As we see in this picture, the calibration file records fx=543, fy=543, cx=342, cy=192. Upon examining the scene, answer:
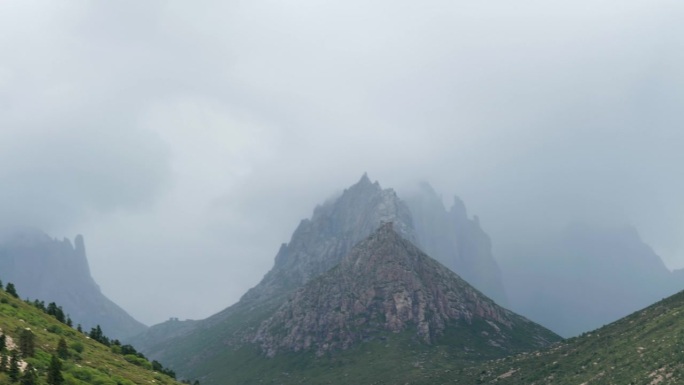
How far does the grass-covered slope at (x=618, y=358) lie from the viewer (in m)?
118

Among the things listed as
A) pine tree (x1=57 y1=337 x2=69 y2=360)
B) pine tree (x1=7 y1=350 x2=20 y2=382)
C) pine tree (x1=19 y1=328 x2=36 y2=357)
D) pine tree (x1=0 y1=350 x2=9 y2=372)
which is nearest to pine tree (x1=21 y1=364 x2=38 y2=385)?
pine tree (x1=7 y1=350 x2=20 y2=382)

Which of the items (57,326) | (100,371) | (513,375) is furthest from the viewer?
(513,375)

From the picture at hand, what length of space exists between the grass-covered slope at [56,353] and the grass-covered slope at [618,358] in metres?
101

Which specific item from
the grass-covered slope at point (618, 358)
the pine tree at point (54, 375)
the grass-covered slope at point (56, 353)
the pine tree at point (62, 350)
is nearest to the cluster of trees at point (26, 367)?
the pine tree at point (54, 375)

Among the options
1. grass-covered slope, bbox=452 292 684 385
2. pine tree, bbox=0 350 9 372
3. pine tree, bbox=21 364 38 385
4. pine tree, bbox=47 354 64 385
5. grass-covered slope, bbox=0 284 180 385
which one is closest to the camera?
pine tree, bbox=21 364 38 385

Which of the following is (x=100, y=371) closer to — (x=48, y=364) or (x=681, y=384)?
(x=48, y=364)

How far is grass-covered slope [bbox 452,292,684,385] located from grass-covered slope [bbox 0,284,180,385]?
330 ft

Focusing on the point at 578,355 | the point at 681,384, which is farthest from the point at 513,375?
the point at 681,384

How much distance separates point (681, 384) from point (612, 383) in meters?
21.8

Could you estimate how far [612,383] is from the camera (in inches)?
4828

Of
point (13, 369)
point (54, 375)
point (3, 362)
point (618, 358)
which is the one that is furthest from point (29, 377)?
point (618, 358)

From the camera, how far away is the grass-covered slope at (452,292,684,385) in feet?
387

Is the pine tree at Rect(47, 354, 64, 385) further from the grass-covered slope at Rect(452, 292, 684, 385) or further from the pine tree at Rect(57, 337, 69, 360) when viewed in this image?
the grass-covered slope at Rect(452, 292, 684, 385)

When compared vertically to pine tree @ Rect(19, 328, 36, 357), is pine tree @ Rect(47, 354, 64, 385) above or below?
below
